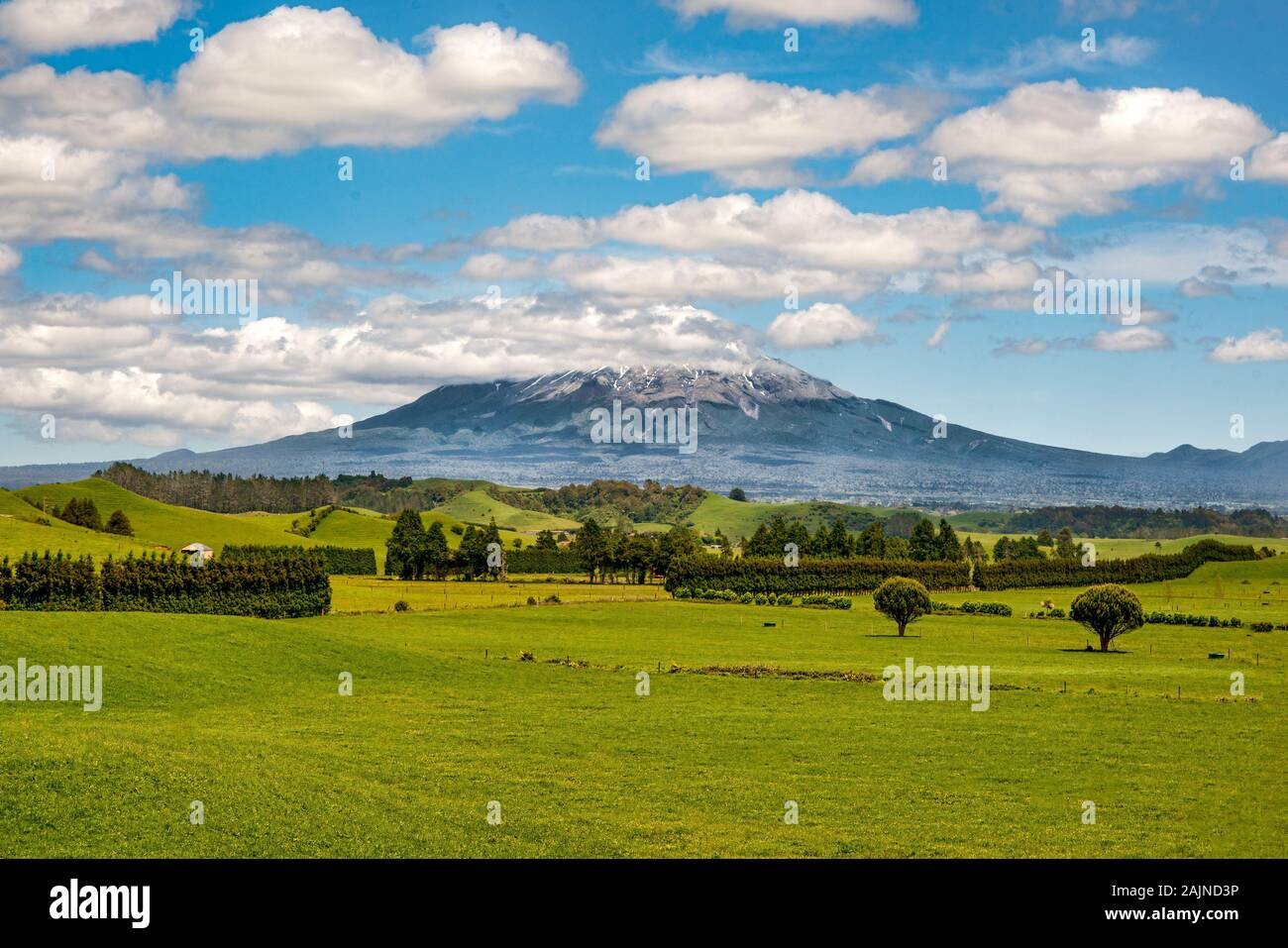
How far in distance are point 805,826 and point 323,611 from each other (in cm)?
7977

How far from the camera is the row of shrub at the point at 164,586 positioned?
82.6 m

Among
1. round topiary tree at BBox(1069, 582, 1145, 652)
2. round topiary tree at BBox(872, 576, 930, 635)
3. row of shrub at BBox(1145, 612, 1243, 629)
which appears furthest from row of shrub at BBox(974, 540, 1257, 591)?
round topiary tree at BBox(1069, 582, 1145, 652)

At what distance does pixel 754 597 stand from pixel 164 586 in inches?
2763

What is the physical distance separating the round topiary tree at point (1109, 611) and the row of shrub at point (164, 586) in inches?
2437

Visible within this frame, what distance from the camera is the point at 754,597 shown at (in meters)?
141

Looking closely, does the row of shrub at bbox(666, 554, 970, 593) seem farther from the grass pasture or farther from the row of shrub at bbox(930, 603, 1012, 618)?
the grass pasture

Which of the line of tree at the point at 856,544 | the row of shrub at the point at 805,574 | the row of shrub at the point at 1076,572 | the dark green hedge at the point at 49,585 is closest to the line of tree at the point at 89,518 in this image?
the row of shrub at the point at 805,574

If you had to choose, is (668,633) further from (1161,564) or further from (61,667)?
(1161,564)

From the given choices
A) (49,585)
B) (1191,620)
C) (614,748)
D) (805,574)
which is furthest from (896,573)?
(614,748)

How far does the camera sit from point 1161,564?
174m

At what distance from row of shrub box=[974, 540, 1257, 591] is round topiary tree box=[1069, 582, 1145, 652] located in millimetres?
72626

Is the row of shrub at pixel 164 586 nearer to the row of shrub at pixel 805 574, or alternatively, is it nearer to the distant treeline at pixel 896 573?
the row of shrub at pixel 805 574

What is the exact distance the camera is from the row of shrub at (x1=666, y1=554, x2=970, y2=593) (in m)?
148
